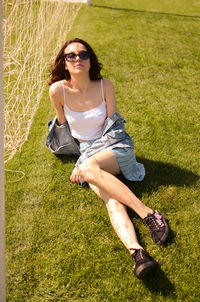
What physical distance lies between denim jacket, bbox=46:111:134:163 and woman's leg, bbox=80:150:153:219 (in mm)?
Result: 142

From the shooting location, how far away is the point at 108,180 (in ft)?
9.64

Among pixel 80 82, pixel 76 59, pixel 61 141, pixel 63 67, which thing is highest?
pixel 76 59

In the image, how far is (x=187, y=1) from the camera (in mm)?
12914

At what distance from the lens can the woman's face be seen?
3.14 m

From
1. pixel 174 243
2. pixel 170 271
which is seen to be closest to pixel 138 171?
pixel 174 243

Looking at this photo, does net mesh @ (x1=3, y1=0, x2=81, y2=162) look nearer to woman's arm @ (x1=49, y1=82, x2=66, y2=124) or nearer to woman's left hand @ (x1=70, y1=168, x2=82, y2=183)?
woman's arm @ (x1=49, y1=82, x2=66, y2=124)

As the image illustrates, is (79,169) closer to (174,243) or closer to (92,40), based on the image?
(174,243)

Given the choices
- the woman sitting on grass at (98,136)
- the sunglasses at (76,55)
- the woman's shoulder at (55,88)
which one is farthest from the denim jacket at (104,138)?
the sunglasses at (76,55)

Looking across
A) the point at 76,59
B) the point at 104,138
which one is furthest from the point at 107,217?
the point at 76,59

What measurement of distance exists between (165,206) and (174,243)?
17.9 inches

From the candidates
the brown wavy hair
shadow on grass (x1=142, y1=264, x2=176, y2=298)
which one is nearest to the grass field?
shadow on grass (x1=142, y1=264, x2=176, y2=298)

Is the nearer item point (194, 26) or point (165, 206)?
point (165, 206)

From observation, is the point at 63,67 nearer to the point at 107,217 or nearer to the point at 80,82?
the point at 80,82

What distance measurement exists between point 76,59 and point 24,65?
4.37 ft
